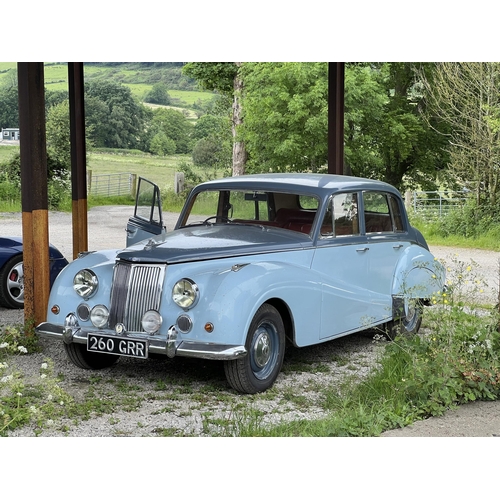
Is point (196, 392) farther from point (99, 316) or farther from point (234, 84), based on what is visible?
point (234, 84)

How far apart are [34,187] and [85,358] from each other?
1.89 metres

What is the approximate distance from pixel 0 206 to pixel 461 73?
49.7 feet

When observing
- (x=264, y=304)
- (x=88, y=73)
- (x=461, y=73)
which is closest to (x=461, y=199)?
(x=461, y=73)

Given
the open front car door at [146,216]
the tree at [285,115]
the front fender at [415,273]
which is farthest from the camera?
the tree at [285,115]

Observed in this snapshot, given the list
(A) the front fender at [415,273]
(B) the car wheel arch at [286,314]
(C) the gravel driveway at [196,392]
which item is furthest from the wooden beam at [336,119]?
(B) the car wheel arch at [286,314]

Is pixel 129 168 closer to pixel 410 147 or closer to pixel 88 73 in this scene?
pixel 88 73

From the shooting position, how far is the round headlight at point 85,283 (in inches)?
253

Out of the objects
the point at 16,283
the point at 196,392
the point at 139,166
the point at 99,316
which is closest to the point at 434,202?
the point at 139,166

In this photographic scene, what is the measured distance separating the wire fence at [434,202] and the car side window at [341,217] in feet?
50.4

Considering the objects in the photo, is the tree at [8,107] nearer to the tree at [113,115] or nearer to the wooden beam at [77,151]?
the tree at [113,115]

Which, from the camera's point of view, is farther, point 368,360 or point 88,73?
point 88,73

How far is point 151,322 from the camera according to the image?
20.0 ft

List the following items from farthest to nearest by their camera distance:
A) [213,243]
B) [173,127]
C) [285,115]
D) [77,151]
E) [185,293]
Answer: [173,127] → [285,115] → [77,151] → [213,243] → [185,293]

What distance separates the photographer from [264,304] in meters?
6.20
